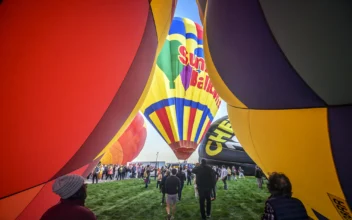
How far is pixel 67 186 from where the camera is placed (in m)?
1.84

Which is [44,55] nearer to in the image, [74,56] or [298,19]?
[74,56]

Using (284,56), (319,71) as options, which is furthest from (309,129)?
(284,56)

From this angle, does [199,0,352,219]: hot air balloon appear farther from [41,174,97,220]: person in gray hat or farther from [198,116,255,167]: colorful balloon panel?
[198,116,255,167]: colorful balloon panel

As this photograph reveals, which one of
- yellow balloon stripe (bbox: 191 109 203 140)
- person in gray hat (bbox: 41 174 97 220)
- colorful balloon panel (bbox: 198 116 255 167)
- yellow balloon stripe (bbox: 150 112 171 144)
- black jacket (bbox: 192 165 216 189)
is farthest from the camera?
colorful balloon panel (bbox: 198 116 255 167)

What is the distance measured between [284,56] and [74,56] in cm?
196

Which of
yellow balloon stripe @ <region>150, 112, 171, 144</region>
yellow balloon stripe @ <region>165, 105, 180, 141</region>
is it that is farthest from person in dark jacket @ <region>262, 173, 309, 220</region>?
yellow balloon stripe @ <region>150, 112, 171, 144</region>

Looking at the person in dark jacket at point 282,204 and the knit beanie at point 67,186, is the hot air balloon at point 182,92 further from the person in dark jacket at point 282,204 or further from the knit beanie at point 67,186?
the knit beanie at point 67,186

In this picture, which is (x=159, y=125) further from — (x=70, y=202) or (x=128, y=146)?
(x=128, y=146)

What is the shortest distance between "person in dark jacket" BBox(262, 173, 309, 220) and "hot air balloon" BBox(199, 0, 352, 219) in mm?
535

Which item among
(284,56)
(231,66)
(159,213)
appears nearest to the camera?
(284,56)

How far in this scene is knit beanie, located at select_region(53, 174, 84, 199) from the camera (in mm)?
1825

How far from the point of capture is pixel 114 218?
609 cm

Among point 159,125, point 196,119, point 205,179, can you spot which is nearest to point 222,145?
point 196,119

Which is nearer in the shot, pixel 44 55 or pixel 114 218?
pixel 44 55
